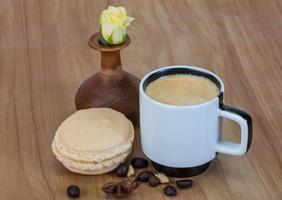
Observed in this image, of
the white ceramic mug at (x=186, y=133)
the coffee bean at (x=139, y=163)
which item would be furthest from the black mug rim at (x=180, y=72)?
the coffee bean at (x=139, y=163)

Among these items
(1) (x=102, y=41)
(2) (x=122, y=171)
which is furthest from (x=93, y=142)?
(1) (x=102, y=41)

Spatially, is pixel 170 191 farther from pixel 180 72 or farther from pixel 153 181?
pixel 180 72

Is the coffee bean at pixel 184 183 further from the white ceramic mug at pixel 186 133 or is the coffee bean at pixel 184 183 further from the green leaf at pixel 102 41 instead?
the green leaf at pixel 102 41

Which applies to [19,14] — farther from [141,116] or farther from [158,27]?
[141,116]

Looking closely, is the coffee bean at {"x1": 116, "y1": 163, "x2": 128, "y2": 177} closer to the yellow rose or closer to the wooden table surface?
the wooden table surface

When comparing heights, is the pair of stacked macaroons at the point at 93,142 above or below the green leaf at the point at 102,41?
below

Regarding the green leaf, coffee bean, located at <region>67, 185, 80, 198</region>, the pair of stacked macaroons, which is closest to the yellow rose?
the green leaf

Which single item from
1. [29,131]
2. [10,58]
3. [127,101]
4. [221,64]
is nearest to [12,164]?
[29,131]
